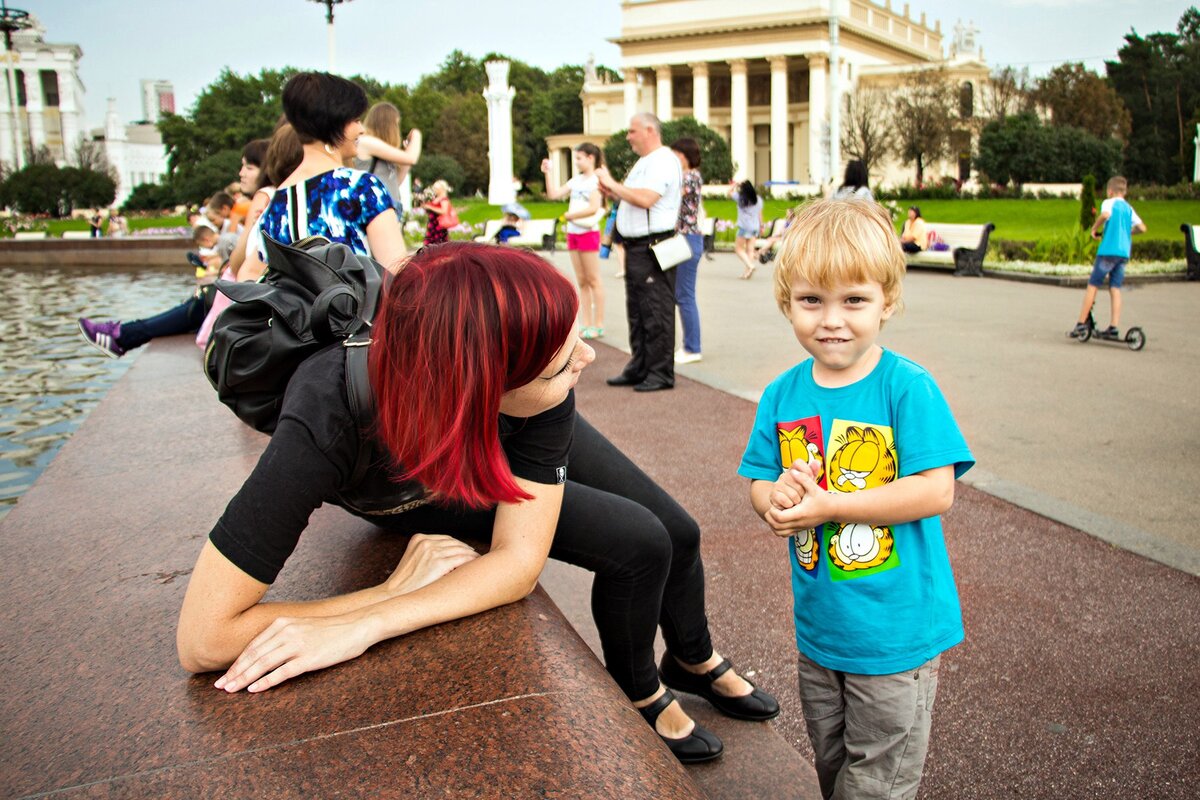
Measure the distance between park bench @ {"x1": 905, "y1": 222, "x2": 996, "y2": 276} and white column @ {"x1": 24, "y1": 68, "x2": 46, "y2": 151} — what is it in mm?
107011

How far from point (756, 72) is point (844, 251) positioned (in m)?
78.4

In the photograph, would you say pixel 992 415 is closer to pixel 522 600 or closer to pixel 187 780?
pixel 522 600

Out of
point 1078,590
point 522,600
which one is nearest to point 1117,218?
point 1078,590

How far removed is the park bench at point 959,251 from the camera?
17266mm

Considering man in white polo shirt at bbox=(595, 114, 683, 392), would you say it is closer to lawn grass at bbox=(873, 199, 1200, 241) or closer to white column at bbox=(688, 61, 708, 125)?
lawn grass at bbox=(873, 199, 1200, 241)

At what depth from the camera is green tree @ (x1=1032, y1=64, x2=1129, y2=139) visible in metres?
55.3

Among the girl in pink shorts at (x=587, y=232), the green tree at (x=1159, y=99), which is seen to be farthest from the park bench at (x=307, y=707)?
the green tree at (x=1159, y=99)

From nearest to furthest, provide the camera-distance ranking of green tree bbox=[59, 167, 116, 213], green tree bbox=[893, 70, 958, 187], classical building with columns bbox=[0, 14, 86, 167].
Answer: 1. green tree bbox=[893, 70, 958, 187]
2. green tree bbox=[59, 167, 116, 213]
3. classical building with columns bbox=[0, 14, 86, 167]

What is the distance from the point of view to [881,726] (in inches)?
79.7

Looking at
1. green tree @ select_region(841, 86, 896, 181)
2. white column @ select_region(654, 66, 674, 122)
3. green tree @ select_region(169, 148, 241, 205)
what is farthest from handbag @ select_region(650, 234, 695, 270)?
white column @ select_region(654, 66, 674, 122)

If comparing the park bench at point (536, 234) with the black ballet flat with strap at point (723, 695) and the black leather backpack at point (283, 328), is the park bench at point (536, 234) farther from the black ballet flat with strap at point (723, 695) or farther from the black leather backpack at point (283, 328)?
the black leather backpack at point (283, 328)

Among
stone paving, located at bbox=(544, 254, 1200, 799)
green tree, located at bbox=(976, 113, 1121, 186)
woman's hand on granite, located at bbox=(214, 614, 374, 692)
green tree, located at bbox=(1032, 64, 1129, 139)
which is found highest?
green tree, located at bbox=(1032, 64, 1129, 139)

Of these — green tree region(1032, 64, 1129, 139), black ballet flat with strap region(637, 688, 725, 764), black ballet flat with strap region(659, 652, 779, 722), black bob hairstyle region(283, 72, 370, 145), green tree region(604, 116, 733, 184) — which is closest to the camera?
black ballet flat with strap region(637, 688, 725, 764)

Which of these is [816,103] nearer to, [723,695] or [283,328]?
[723,695]
